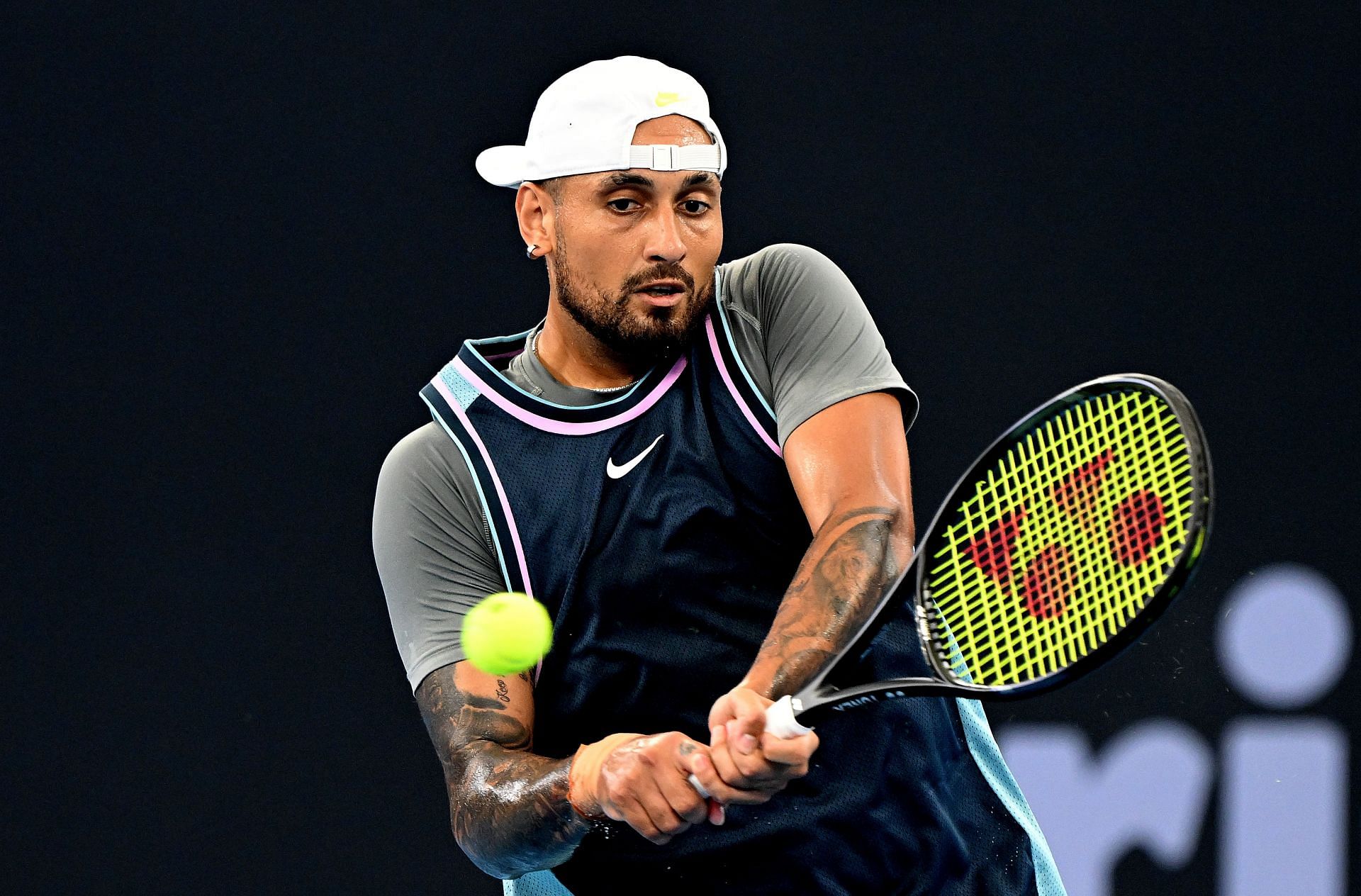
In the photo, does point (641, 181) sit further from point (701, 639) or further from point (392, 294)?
point (392, 294)

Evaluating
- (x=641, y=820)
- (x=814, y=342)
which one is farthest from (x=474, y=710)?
(x=814, y=342)

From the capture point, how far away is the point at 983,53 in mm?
3441

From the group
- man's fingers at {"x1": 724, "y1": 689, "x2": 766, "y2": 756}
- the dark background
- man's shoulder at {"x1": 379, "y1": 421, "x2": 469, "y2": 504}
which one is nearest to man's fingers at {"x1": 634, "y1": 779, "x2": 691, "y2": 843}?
man's fingers at {"x1": 724, "y1": 689, "x2": 766, "y2": 756}

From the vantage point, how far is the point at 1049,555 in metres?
1.78

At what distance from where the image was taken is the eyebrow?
→ 2.13 metres

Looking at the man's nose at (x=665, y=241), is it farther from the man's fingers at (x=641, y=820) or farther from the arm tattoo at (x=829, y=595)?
the man's fingers at (x=641, y=820)

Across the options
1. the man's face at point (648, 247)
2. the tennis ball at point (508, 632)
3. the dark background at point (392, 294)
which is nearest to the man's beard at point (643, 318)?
the man's face at point (648, 247)

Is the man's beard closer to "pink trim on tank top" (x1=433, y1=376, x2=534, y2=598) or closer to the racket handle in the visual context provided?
"pink trim on tank top" (x1=433, y1=376, x2=534, y2=598)

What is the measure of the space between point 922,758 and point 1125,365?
1567 millimetres

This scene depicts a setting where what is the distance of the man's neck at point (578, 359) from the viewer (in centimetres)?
226

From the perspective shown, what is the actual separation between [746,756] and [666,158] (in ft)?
2.89

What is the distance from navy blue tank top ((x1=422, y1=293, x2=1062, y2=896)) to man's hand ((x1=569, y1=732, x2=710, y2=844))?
1.08 feet

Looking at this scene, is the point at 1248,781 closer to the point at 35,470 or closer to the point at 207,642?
the point at 207,642

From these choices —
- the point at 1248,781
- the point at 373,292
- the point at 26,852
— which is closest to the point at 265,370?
the point at 373,292
